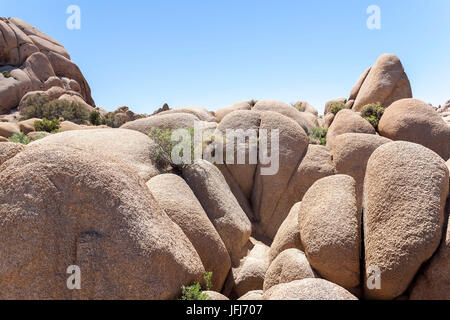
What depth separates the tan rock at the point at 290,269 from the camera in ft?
19.6

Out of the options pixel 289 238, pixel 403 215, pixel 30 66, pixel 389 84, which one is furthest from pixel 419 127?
pixel 30 66

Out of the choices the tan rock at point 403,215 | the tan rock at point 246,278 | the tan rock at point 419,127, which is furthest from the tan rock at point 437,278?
the tan rock at point 419,127

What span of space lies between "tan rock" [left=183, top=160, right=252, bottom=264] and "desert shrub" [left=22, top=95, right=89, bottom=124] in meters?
22.2

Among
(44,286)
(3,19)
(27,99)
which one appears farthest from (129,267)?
(3,19)

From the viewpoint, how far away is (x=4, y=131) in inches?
679

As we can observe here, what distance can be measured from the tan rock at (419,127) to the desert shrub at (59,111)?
78.8 feet

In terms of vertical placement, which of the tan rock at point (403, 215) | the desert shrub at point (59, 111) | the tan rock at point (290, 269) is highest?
the desert shrub at point (59, 111)

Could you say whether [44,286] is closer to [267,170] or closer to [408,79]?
[267,170]

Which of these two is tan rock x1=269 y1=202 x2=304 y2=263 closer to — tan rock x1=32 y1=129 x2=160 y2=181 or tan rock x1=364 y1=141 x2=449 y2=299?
tan rock x1=364 y1=141 x2=449 y2=299

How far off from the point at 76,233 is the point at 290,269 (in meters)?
3.73

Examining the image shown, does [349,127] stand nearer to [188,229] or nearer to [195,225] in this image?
[195,225]

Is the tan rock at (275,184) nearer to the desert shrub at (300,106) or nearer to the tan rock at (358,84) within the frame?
the tan rock at (358,84)

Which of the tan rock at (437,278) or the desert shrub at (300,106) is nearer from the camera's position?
the tan rock at (437,278)
